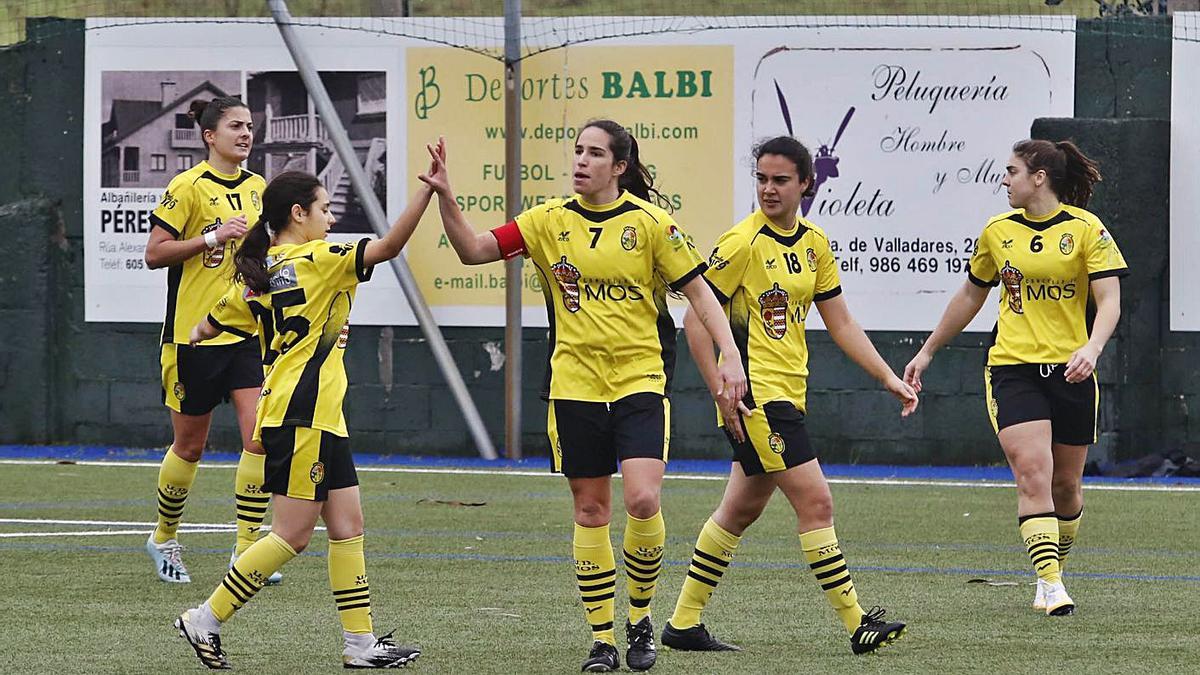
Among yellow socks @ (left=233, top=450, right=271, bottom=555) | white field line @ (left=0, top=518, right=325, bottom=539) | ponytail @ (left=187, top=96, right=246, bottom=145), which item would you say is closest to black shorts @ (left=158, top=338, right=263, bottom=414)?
yellow socks @ (left=233, top=450, right=271, bottom=555)

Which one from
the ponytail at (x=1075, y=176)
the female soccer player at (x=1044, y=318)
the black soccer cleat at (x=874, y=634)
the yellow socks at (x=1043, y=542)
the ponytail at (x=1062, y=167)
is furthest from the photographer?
the ponytail at (x=1075, y=176)

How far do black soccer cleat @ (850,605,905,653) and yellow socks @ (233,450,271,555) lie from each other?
2.67 metres

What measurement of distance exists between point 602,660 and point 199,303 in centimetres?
310

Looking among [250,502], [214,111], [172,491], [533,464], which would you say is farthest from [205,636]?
[533,464]

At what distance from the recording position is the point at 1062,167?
7988 millimetres

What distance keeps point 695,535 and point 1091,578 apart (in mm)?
2262

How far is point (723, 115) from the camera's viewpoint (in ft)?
46.0

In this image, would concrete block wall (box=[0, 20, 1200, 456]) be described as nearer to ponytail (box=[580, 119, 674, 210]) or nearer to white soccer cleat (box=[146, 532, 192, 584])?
white soccer cleat (box=[146, 532, 192, 584])

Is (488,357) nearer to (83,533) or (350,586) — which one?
(83,533)

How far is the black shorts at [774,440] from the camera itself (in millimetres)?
6684

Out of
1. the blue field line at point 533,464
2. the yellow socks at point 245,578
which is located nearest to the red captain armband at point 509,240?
the yellow socks at point 245,578

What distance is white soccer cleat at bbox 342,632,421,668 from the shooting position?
627cm

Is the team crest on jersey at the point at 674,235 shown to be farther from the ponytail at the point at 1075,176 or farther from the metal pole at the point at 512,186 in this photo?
the metal pole at the point at 512,186

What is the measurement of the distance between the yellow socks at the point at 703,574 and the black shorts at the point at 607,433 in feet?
2.07
